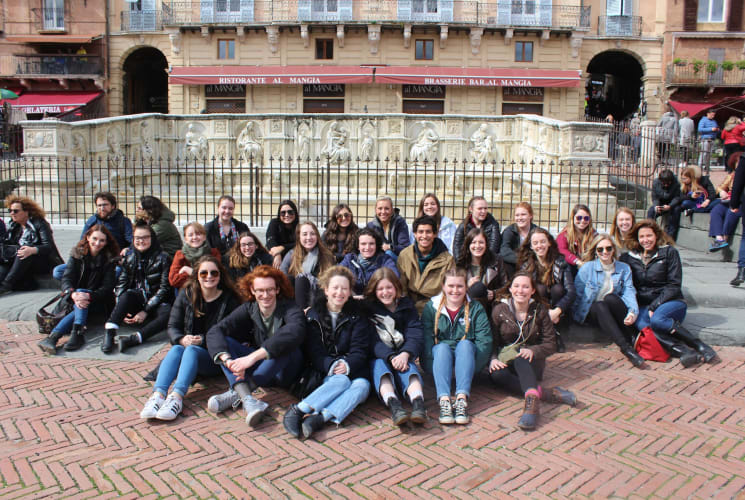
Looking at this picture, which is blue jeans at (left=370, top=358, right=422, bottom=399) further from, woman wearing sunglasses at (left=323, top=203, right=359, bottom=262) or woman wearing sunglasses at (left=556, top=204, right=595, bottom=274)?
woman wearing sunglasses at (left=556, top=204, right=595, bottom=274)

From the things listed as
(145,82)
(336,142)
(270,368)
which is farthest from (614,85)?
(270,368)

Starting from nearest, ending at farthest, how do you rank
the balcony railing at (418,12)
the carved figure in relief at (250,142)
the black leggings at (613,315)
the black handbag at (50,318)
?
the black leggings at (613,315) → the black handbag at (50,318) → the carved figure in relief at (250,142) → the balcony railing at (418,12)

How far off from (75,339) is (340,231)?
2753 mm

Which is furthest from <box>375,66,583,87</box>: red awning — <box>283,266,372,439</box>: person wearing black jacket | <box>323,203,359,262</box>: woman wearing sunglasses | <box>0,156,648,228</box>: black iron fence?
<box>283,266,372,439</box>: person wearing black jacket

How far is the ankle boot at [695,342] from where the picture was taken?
5.60 m

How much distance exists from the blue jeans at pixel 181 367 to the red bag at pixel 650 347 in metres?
3.85

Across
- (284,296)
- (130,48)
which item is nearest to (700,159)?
(284,296)

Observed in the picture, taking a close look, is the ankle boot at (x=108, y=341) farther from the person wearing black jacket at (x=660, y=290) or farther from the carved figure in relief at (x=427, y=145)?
the carved figure in relief at (x=427, y=145)

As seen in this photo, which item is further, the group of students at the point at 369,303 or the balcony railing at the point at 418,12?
the balcony railing at the point at 418,12

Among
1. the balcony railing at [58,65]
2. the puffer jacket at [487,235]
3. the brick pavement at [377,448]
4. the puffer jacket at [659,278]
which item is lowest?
the brick pavement at [377,448]

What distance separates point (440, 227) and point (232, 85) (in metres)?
22.8

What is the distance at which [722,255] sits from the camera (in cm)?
891

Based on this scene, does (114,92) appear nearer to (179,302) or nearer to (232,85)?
(232,85)

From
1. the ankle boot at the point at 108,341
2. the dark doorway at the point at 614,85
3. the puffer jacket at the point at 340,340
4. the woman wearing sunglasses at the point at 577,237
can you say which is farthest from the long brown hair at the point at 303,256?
the dark doorway at the point at 614,85
